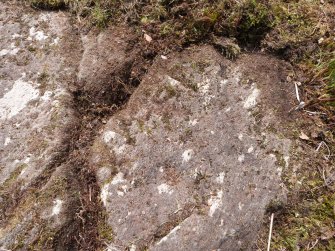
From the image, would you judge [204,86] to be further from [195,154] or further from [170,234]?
[170,234]

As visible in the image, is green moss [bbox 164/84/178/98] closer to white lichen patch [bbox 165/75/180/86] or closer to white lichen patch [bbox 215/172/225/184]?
white lichen patch [bbox 165/75/180/86]

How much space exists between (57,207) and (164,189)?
2.38ft

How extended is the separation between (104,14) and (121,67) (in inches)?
19.8

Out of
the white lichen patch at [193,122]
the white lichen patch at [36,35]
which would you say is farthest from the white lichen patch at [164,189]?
the white lichen patch at [36,35]

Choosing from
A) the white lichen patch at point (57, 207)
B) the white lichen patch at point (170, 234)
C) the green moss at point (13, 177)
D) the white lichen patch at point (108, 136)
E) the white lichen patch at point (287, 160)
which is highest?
the white lichen patch at point (287, 160)

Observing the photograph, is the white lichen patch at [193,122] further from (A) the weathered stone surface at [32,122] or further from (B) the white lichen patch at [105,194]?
(A) the weathered stone surface at [32,122]

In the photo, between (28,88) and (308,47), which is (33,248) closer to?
(28,88)

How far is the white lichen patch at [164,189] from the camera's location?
97.7 inches

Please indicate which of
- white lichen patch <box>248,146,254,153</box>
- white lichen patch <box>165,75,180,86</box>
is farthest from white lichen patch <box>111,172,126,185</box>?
white lichen patch <box>248,146,254,153</box>

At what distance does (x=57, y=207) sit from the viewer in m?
2.41

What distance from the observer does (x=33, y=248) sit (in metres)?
2.32

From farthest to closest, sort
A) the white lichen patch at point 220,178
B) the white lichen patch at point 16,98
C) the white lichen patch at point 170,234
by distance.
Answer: the white lichen patch at point 16,98 → the white lichen patch at point 220,178 → the white lichen patch at point 170,234

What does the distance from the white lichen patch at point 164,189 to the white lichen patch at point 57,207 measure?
2.19 ft

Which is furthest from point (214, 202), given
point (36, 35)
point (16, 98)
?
point (36, 35)
